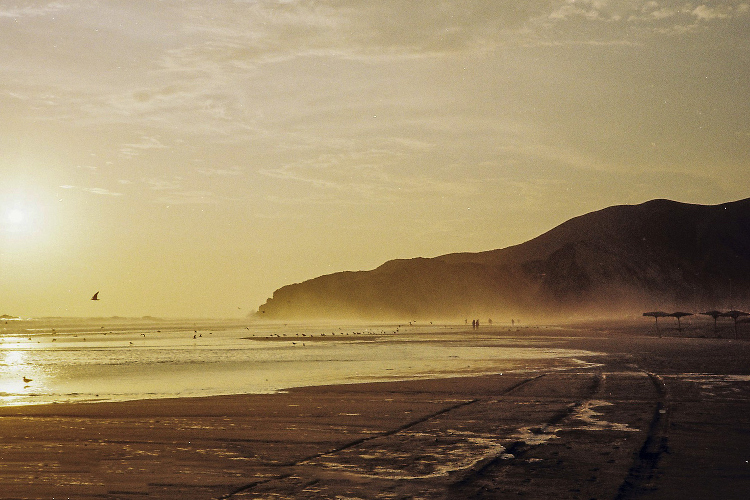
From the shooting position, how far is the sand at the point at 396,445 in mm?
11242

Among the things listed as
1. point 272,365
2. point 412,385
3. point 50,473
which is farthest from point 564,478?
point 272,365

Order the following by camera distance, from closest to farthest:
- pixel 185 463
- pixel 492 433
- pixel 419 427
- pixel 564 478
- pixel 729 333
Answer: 1. pixel 564 478
2. pixel 185 463
3. pixel 492 433
4. pixel 419 427
5. pixel 729 333

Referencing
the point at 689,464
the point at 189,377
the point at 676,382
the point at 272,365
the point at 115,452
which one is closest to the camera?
the point at 689,464

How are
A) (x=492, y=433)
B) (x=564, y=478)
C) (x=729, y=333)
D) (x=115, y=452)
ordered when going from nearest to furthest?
(x=564, y=478), (x=115, y=452), (x=492, y=433), (x=729, y=333)

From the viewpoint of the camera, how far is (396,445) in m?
15.0

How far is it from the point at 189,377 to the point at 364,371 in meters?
8.75

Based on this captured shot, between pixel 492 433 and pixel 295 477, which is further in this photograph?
pixel 492 433

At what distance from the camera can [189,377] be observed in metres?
34.9

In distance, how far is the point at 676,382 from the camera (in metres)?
26.6

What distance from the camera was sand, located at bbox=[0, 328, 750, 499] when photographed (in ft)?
36.9

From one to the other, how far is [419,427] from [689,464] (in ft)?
22.2

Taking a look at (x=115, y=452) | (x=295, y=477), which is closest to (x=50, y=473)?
(x=115, y=452)

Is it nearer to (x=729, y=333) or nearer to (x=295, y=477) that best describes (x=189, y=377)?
(x=295, y=477)

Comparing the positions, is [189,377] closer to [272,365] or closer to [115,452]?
[272,365]
